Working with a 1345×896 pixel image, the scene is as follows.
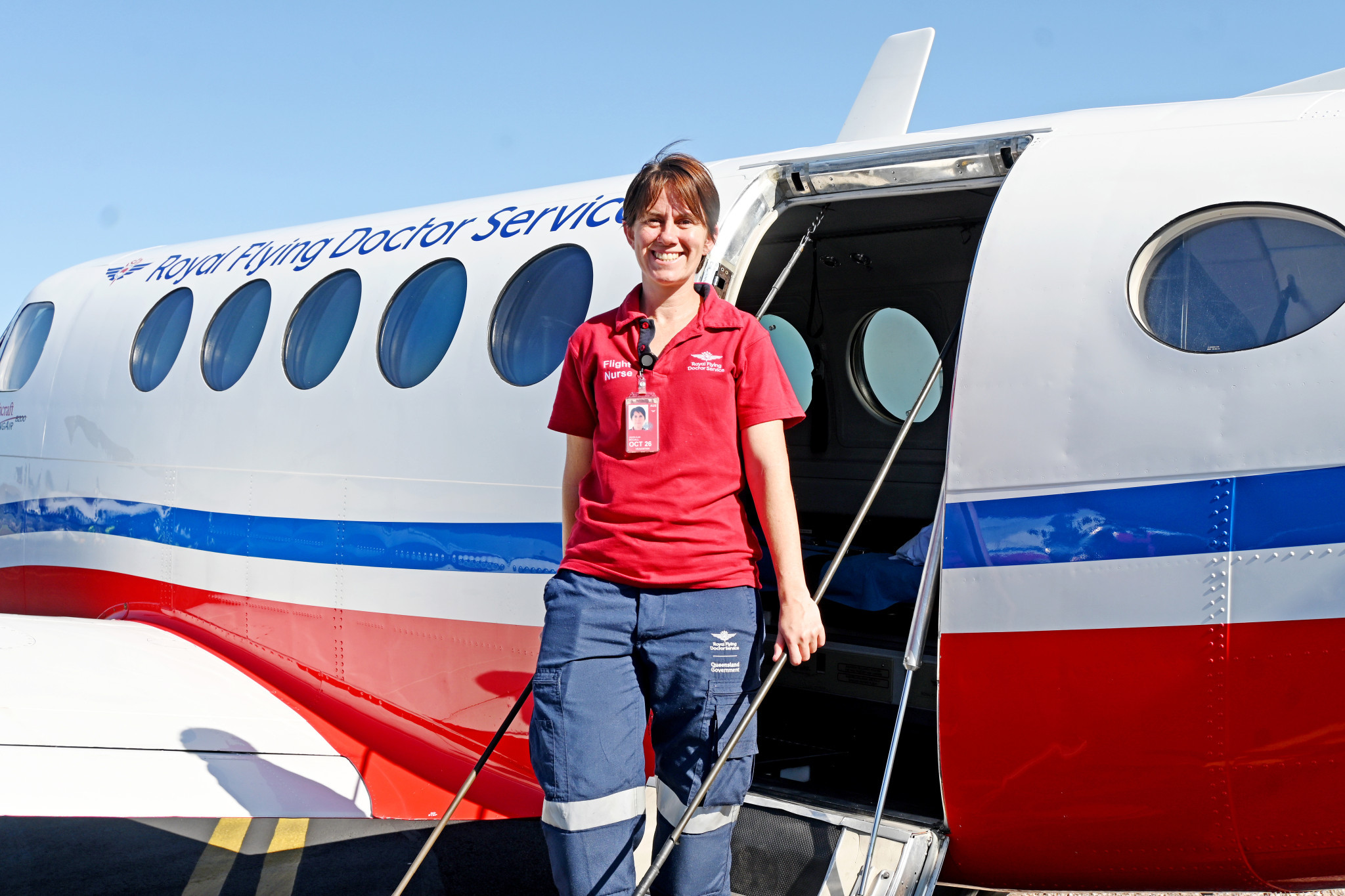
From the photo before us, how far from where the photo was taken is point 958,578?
307 centimetres

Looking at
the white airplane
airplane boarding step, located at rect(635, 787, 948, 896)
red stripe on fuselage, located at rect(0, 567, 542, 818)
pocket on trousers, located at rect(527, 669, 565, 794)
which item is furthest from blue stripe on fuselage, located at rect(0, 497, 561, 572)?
pocket on trousers, located at rect(527, 669, 565, 794)

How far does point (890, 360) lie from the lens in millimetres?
6812

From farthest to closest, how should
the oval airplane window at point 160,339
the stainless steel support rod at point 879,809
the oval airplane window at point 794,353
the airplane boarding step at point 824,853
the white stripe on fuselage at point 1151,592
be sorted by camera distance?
the oval airplane window at point 794,353 < the oval airplane window at point 160,339 < the airplane boarding step at point 824,853 < the stainless steel support rod at point 879,809 < the white stripe on fuselage at point 1151,592

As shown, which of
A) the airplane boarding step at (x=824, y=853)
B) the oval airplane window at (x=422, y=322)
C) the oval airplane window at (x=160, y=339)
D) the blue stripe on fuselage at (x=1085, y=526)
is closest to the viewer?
the blue stripe on fuselage at (x=1085, y=526)

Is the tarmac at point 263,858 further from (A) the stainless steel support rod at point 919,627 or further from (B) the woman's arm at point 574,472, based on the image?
(B) the woman's arm at point 574,472

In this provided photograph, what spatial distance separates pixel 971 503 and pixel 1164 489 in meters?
0.50

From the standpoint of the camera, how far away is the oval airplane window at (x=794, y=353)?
6.79 m

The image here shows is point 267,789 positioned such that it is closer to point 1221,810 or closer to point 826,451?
point 1221,810

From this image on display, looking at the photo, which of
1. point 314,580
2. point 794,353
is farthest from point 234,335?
point 794,353

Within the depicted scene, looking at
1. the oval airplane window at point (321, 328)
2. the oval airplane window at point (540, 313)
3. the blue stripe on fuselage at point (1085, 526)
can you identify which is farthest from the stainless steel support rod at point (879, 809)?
the oval airplane window at point (321, 328)

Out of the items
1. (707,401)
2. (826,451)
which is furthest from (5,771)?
(826,451)

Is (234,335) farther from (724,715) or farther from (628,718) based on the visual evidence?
(724,715)

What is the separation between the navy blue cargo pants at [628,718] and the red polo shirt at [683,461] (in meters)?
0.07

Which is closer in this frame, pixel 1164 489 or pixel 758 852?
pixel 1164 489
